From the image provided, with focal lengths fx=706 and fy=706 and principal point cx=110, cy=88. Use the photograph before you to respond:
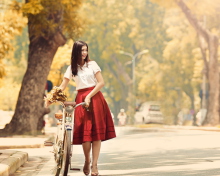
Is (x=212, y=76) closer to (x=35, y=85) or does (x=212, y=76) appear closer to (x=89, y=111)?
(x=35, y=85)

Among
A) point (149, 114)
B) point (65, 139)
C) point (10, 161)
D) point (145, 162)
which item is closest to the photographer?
point (65, 139)

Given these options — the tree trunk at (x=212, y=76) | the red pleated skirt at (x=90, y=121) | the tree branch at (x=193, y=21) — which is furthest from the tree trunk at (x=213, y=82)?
the red pleated skirt at (x=90, y=121)

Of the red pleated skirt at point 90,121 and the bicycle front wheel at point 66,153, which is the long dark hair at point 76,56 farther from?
the bicycle front wheel at point 66,153

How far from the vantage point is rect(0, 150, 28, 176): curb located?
10.5 m

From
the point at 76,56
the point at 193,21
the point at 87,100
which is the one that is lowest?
the point at 87,100

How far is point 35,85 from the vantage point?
26.3 meters

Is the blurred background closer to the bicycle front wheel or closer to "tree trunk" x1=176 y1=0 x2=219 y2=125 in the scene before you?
"tree trunk" x1=176 y1=0 x2=219 y2=125

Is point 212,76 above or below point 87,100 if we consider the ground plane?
above

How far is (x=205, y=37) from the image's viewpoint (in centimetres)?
4278

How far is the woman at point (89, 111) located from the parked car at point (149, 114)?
47.1 m

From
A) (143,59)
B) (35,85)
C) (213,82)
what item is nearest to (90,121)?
(35,85)

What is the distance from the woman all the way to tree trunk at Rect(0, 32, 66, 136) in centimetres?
1549

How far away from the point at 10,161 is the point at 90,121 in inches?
84.1

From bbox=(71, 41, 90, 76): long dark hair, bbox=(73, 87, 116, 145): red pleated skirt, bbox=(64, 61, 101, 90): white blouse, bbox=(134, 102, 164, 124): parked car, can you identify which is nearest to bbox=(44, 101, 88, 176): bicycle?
bbox=(73, 87, 116, 145): red pleated skirt
